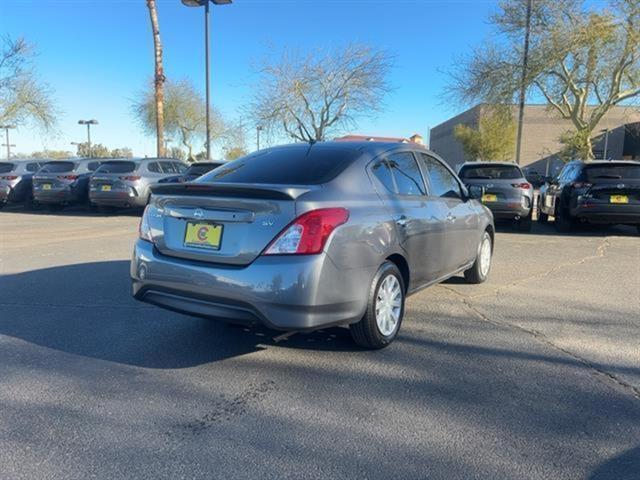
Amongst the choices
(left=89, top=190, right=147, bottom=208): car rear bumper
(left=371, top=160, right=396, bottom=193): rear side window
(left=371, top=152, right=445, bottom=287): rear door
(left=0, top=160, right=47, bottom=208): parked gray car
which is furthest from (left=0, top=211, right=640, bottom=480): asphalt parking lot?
(left=0, top=160, right=47, bottom=208): parked gray car

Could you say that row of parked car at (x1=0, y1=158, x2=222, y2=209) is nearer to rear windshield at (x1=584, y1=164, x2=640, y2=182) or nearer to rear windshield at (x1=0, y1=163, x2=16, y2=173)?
rear windshield at (x1=0, y1=163, x2=16, y2=173)

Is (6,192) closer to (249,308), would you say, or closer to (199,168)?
(199,168)

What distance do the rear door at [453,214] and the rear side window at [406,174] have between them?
0.66ft

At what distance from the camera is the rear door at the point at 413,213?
14.1ft

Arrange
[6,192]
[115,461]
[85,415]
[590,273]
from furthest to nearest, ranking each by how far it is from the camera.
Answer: [6,192]
[590,273]
[85,415]
[115,461]

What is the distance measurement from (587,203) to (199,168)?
9.61m

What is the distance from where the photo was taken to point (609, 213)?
406 inches

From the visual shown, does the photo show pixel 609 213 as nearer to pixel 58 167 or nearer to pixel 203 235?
pixel 203 235

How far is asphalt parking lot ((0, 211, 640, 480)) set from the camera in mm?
2666

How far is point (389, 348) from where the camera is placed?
4.20 meters

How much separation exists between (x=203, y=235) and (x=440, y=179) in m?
2.73

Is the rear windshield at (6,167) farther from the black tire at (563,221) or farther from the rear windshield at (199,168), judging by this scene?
the black tire at (563,221)

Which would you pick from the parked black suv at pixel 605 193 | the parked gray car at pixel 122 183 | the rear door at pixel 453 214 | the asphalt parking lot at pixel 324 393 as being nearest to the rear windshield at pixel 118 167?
the parked gray car at pixel 122 183

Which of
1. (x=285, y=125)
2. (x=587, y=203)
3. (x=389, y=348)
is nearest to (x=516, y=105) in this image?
(x=285, y=125)
